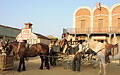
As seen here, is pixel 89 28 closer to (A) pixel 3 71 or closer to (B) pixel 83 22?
(B) pixel 83 22

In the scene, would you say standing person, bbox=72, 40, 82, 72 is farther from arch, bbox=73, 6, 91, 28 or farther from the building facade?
arch, bbox=73, 6, 91, 28

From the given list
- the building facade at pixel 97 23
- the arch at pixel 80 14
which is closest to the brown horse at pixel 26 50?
the building facade at pixel 97 23

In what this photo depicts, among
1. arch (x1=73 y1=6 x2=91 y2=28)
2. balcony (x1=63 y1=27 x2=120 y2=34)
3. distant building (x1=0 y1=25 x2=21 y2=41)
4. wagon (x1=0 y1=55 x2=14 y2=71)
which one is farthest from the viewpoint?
arch (x1=73 y1=6 x2=91 y2=28)

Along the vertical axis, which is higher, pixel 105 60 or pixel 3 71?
pixel 105 60

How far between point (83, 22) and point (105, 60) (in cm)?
1555

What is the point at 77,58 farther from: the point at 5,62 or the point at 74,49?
the point at 5,62

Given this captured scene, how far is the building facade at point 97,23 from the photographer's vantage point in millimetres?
18875

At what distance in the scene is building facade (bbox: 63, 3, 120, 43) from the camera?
18.9 metres

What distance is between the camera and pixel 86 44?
6879 millimetres

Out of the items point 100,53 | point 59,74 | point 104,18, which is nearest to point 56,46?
point 59,74

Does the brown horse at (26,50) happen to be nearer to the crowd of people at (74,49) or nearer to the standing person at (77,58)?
the crowd of people at (74,49)

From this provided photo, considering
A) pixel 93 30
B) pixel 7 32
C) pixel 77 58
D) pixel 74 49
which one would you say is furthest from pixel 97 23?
pixel 77 58

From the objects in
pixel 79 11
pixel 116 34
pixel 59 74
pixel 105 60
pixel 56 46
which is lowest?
pixel 59 74

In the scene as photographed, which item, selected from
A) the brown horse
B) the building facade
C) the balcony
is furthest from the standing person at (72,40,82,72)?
the balcony
